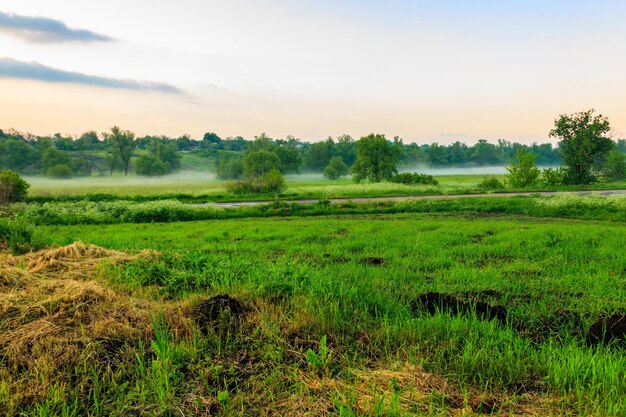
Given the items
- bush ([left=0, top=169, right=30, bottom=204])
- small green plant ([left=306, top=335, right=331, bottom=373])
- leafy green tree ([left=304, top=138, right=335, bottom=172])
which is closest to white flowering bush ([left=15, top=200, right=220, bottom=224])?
bush ([left=0, top=169, right=30, bottom=204])

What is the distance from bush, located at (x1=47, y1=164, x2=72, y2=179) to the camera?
3807 inches

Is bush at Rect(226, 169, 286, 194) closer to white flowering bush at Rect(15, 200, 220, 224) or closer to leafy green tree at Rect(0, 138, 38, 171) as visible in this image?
white flowering bush at Rect(15, 200, 220, 224)

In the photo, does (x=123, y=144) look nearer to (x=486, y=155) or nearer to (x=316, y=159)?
(x=316, y=159)

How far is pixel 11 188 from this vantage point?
3266 cm

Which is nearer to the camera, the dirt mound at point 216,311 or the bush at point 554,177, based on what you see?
the dirt mound at point 216,311

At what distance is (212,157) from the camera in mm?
168375

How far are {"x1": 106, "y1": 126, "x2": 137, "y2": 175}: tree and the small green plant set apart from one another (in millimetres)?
125346

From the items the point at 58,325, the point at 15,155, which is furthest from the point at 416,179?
the point at 15,155

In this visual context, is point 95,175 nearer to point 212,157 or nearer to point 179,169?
point 179,169

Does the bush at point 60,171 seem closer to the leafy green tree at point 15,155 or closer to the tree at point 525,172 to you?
the leafy green tree at point 15,155

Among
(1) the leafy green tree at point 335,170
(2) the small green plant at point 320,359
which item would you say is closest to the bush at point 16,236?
(2) the small green plant at point 320,359

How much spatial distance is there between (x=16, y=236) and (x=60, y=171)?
344ft

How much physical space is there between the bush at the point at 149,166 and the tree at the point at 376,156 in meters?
71.3

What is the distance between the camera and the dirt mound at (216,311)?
15.6 feet
